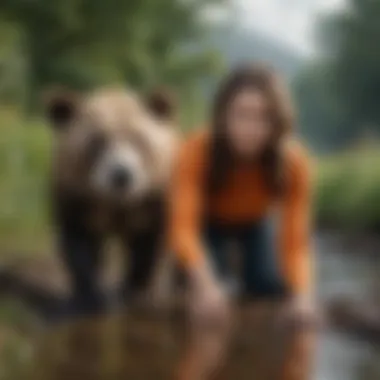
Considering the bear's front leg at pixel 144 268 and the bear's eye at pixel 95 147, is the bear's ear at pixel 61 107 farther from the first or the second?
the bear's front leg at pixel 144 268

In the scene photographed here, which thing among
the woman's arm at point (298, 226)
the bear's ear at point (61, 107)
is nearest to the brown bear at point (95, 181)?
the bear's ear at point (61, 107)

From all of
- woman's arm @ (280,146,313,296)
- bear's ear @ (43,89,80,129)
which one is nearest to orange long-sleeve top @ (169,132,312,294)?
woman's arm @ (280,146,313,296)

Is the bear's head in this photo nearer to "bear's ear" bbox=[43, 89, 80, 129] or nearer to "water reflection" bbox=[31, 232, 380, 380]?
"bear's ear" bbox=[43, 89, 80, 129]

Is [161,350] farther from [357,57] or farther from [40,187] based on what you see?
[357,57]

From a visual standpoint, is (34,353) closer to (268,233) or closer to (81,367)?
(81,367)

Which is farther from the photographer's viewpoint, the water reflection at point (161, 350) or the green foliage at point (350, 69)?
the green foliage at point (350, 69)

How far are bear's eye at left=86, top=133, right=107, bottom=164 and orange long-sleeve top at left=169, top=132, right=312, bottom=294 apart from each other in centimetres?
8

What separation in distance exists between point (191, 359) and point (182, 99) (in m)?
0.26

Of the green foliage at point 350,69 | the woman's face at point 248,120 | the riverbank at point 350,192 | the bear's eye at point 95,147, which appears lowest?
the riverbank at point 350,192

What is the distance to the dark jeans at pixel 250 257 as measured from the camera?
1.02 m

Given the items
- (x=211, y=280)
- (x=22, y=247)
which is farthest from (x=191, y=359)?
(x=22, y=247)

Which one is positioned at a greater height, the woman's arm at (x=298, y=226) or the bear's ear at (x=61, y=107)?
the bear's ear at (x=61, y=107)

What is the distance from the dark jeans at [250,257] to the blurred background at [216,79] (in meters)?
0.05

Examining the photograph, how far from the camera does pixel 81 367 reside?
96 cm
